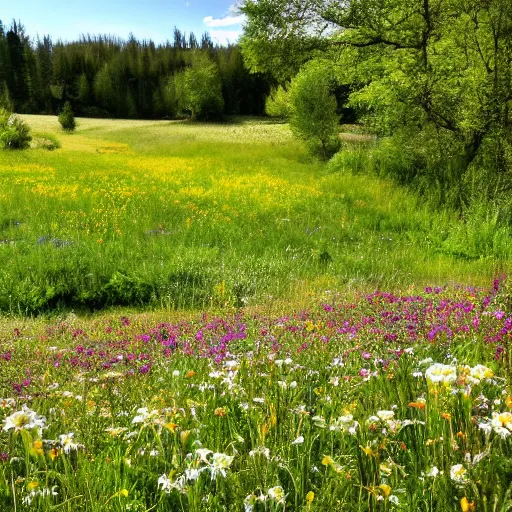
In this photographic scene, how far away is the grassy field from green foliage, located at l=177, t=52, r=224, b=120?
5216 centimetres

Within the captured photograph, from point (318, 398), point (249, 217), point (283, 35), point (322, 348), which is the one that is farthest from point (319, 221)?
point (318, 398)

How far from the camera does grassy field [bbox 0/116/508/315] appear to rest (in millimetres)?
7812

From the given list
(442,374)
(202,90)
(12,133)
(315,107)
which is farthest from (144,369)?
(202,90)

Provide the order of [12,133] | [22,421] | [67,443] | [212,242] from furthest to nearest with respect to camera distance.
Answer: [12,133]
[212,242]
[67,443]
[22,421]

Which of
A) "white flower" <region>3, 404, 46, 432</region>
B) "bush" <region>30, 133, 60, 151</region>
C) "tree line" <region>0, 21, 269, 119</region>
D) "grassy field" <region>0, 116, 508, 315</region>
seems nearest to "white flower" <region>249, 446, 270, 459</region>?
"white flower" <region>3, 404, 46, 432</region>

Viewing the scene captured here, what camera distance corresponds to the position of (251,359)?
3.39 meters

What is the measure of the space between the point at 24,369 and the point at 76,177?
56.1 feet

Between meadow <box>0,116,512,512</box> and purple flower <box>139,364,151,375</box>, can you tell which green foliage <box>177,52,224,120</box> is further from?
purple flower <box>139,364,151,375</box>

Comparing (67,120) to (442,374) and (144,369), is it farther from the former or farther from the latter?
(442,374)

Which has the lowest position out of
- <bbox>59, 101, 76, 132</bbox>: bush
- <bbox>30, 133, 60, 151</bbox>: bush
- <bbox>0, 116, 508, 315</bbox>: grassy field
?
<bbox>0, 116, 508, 315</bbox>: grassy field

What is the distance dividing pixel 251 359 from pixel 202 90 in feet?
228

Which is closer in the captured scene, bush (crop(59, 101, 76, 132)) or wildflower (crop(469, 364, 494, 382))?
wildflower (crop(469, 364, 494, 382))

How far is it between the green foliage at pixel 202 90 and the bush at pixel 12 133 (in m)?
36.9

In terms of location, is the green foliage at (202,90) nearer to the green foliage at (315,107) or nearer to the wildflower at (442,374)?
the green foliage at (315,107)
